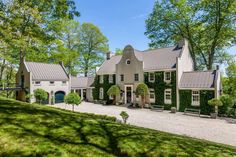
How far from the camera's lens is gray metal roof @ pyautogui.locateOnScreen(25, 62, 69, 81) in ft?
103

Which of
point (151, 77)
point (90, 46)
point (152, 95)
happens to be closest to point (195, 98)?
point (152, 95)

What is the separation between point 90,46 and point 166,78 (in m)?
27.1

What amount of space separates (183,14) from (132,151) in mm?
33550

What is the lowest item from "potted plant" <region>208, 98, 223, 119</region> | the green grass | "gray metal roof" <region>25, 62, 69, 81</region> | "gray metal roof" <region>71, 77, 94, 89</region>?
"potted plant" <region>208, 98, 223, 119</region>

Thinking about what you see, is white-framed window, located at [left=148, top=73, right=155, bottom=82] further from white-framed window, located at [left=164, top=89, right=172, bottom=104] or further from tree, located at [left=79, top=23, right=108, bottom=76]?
tree, located at [left=79, top=23, right=108, bottom=76]

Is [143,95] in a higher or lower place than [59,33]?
lower

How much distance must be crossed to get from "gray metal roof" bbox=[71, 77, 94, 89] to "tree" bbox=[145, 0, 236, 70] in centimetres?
1800

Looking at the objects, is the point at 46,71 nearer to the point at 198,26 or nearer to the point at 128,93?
the point at 128,93

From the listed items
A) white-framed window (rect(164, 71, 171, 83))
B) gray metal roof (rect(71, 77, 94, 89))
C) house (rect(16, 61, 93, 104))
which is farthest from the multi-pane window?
house (rect(16, 61, 93, 104))

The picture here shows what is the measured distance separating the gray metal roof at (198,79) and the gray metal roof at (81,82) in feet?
76.0

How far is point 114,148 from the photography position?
4.93 meters

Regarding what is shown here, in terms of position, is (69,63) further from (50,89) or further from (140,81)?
(140,81)

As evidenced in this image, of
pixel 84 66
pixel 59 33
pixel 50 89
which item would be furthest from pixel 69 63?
pixel 50 89

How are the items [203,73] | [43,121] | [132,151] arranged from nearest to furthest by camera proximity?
[132,151], [43,121], [203,73]
